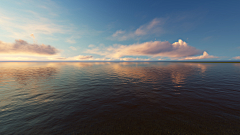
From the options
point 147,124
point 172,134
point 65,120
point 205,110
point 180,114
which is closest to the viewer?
point 172,134

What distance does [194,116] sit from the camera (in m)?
8.62

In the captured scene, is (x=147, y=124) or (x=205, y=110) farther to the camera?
(x=205, y=110)

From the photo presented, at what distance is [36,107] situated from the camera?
10562mm

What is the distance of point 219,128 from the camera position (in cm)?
710

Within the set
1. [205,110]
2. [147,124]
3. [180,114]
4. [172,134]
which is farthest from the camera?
[205,110]

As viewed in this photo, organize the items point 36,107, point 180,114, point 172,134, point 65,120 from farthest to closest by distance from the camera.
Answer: point 36,107
point 180,114
point 65,120
point 172,134

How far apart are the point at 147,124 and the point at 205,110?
7.09 meters

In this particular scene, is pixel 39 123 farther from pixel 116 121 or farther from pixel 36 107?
pixel 116 121

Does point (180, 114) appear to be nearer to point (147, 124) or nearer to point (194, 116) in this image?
point (194, 116)

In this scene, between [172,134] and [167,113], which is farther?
[167,113]

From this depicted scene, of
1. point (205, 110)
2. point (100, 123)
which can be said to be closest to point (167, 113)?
point (205, 110)

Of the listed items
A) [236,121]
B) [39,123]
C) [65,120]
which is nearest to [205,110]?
[236,121]

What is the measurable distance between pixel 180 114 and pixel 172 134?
10.3 ft

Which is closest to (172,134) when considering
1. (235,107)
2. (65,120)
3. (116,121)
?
(116,121)
